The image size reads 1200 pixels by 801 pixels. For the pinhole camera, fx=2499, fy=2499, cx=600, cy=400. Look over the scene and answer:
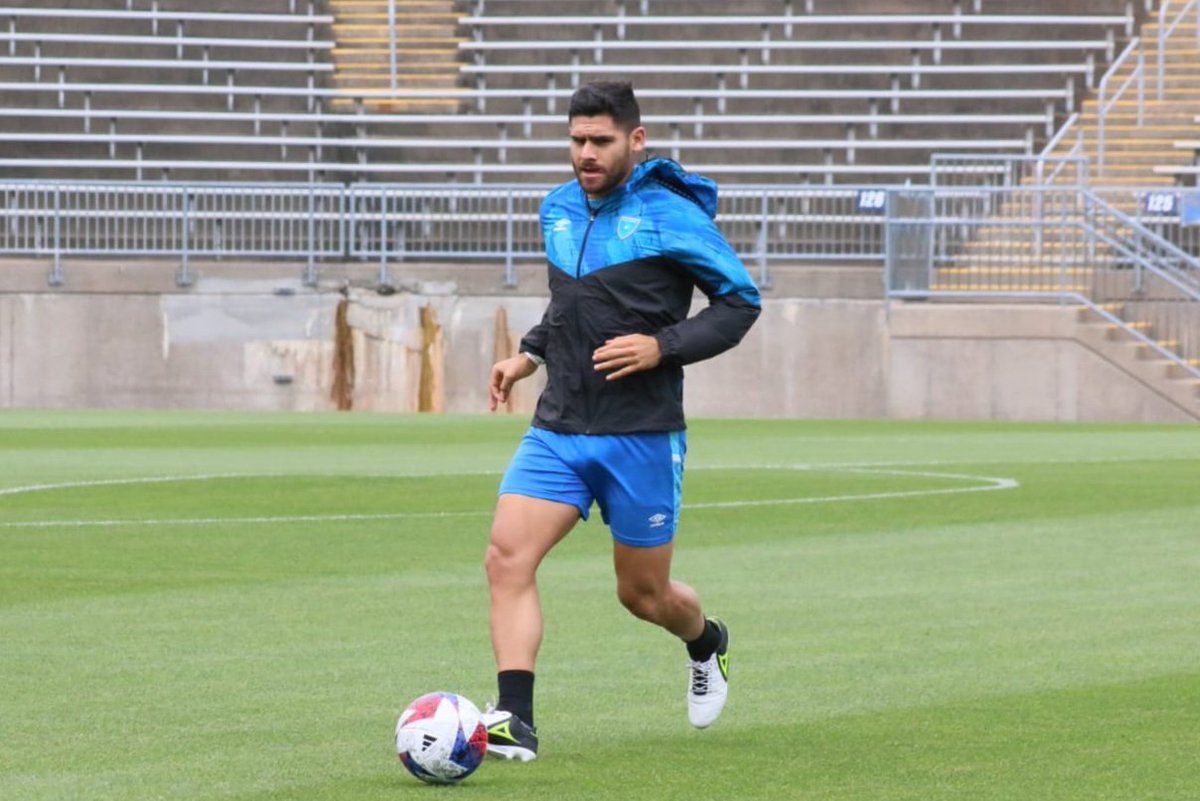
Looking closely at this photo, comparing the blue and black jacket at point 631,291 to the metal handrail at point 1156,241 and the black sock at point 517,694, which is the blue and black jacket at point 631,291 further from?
the metal handrail at point 1156,241

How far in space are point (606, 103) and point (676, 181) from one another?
37 centimetres

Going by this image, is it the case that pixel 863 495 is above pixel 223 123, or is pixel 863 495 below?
below

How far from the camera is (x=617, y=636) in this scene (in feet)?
31.2

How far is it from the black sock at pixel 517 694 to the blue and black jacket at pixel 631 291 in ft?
2.25

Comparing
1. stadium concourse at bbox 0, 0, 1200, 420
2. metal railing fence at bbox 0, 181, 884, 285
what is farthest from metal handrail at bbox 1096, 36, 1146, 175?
metal railing fence at bbox 0, 181, 884, 285

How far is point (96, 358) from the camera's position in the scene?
30.4m

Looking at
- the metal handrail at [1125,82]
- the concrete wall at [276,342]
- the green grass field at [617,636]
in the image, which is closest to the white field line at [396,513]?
the green grass field at [617,636]

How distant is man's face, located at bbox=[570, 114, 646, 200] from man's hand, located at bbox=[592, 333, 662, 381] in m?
0.46

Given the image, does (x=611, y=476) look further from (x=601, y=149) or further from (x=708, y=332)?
(x=601, y=149)

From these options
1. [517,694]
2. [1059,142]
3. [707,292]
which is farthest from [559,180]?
[517,694]

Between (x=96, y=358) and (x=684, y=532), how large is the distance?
17.6 meters

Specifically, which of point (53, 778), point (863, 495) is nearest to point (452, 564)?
point (863, 495)

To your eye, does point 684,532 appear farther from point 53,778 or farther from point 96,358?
point 96,358

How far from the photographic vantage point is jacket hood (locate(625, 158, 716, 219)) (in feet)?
22.8
